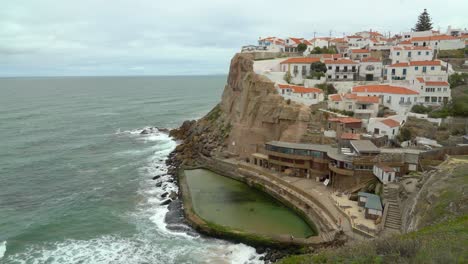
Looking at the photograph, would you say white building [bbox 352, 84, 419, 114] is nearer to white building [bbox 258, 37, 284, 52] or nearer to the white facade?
the white facade

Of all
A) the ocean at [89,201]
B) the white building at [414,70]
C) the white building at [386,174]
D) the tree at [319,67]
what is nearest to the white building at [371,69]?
the white building at [414,70]

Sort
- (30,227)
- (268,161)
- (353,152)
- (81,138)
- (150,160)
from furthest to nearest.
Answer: (81,138) < (150,160) < (268,161) < (353,152) < (30,227)

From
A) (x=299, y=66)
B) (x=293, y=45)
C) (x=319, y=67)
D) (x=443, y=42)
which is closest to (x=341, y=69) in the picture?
(x=319, y=67)

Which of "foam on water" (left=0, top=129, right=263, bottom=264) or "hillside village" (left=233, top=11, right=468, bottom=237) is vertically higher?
"hillside village" (left=233, top=11, right=468, bottom=237)

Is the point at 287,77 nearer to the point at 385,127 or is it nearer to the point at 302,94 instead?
the point at 302,94

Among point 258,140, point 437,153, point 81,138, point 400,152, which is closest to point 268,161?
point 258,140

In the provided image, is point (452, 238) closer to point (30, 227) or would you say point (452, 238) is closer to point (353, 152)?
point (353, 152)

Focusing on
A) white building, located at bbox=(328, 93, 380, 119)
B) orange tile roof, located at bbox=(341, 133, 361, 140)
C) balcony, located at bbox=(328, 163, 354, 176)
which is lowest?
balcony, located at bbox=(328, 163, 354, 176)

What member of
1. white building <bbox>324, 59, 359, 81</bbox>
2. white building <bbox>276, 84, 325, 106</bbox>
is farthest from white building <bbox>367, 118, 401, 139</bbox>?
white building <bbox>324, 59, 359, 81</bbox>
